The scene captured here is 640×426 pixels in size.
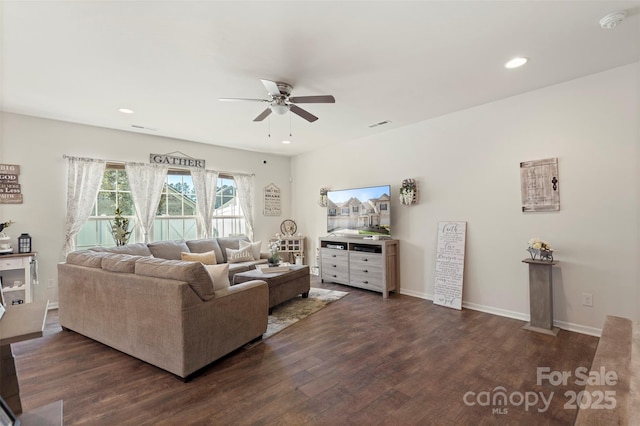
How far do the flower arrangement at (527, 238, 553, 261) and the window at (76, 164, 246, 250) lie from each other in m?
5.13

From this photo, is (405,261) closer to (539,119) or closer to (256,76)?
(539,119)

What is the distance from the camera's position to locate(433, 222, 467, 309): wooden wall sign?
4043mm

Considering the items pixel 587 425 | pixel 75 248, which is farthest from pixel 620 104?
pixel 75 248

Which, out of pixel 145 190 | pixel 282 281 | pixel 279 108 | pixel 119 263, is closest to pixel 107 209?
pixel 145 190

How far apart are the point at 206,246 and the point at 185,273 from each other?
3.02 metres

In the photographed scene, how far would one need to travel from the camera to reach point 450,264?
4.15m

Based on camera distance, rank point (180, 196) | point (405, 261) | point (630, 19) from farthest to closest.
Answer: point (180, 196) → point (405, 261) → point (630, 19)

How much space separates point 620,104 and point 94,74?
5.18 metres

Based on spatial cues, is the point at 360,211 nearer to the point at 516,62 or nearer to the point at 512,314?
the point at 512,314

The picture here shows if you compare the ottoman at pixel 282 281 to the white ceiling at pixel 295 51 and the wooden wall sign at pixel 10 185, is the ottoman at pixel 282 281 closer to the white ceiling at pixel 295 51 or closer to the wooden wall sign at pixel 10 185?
the white ceiling at pixel 295 51

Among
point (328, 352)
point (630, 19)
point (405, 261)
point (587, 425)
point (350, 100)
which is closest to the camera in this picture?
point (587, 425)

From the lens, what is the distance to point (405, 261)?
479 centimetres

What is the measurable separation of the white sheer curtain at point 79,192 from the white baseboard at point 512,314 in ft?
16.7

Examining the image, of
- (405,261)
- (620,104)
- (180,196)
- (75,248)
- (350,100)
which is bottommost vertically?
(405,261)
